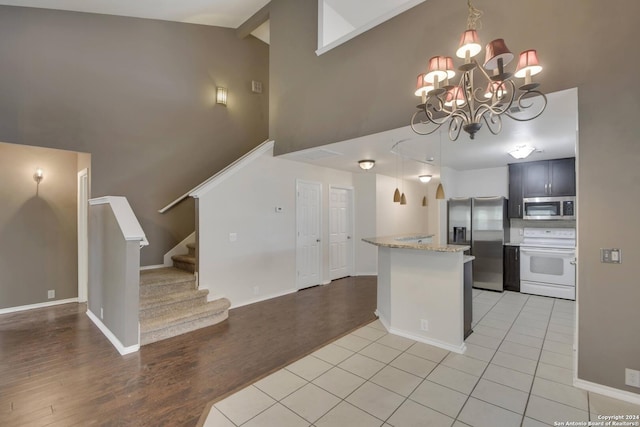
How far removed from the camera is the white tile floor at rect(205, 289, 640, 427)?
215 centimetres

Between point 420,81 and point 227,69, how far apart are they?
5.00 meters

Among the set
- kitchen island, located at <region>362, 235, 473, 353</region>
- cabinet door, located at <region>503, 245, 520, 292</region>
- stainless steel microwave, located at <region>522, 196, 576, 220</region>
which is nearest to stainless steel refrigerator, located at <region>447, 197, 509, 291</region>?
cabinet door, located at <region>503, 245, 520, 292</region>

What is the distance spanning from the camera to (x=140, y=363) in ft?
9.67

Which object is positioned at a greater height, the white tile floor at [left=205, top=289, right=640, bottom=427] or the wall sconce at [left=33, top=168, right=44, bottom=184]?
the wall sconce at [left=33, top=168, right=44, bottom=184]

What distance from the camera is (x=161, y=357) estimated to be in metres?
3.07

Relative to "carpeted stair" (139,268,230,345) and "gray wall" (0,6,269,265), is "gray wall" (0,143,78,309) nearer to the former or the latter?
"gray wall" (0,6,269,265)

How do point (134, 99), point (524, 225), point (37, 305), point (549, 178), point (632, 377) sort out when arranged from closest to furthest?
point (632, 377) → point (37, 305) → point (134, 99) → point (549, 178) → point (524, 225)

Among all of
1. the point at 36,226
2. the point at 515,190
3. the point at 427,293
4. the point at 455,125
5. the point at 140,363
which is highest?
the point at 455,125

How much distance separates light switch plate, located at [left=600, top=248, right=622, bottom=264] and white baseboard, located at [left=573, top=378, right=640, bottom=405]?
1.05 meters

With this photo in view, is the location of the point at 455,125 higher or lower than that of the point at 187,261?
higher

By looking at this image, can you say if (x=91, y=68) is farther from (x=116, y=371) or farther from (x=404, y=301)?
(x=404, y=301)

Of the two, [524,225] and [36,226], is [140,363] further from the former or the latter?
[524,225]

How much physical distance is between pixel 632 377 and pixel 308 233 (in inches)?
184

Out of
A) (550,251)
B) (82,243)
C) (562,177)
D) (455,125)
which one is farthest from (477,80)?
(82,243)
